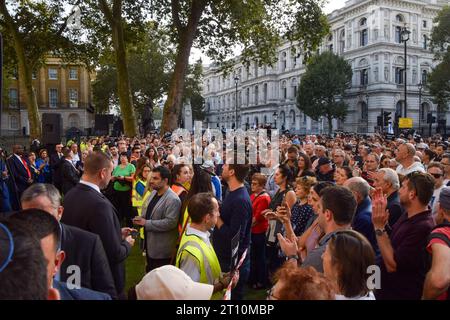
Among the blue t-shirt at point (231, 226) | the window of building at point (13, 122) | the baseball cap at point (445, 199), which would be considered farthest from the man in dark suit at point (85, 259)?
the window of building at point (13, 122)

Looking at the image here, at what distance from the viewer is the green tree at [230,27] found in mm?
21703

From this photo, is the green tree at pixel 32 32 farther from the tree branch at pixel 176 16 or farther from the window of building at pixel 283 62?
the window of building at pixel 283 62

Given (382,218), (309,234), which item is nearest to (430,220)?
(382,218)

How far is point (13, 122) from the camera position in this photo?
69062 mm

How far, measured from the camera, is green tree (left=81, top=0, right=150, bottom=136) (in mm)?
21734

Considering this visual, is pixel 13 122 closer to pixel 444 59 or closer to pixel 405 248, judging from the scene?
pixel 444 59

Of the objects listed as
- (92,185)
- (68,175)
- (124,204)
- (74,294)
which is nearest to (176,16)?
(68,175)

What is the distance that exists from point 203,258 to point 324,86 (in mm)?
57983

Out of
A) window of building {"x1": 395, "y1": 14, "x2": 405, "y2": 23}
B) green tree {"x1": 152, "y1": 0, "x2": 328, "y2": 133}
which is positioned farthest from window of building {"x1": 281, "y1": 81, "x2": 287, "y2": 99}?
green tree {"x1": 152, "y1": 0, "x2": 328, "y2": 133}

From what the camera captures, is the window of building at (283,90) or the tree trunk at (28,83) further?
the window of building at (283,90)

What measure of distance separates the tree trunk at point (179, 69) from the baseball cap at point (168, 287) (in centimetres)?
1992

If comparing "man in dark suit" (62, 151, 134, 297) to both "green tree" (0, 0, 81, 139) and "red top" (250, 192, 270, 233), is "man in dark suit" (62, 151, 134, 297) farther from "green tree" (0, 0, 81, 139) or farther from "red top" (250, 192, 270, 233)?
"green tree" (0, 0, 81, 139)

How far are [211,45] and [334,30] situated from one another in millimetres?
52649
